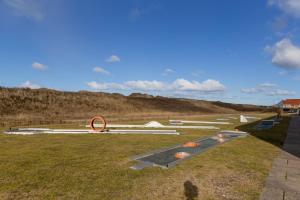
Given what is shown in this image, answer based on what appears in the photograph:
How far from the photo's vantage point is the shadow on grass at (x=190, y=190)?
205 inches

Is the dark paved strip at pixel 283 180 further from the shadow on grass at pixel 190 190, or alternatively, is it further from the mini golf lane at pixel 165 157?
the mini golf lane at pixel 165 157

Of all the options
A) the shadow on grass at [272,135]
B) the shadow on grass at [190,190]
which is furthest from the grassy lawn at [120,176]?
the shadow on grass at [272,135]

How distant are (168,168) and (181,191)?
1.85 meters

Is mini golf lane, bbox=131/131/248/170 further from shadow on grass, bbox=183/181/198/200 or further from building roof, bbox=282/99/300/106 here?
building roof, bbox=282/99/300/106

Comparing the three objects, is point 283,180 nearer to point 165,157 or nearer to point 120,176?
point 165,157

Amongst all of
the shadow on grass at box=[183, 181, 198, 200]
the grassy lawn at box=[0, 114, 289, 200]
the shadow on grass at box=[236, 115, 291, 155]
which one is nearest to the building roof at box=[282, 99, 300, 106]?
the shadow on grass at box=[236, 115, 291, 155]

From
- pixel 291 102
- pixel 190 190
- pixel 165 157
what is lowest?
pixel 190 190

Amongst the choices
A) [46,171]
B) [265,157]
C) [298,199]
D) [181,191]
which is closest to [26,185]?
[46,171]

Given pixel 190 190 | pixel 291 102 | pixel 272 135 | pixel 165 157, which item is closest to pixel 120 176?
pixel 190 190

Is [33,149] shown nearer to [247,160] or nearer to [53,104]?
[247,160]

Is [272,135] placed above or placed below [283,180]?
above

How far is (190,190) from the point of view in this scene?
18.3ft

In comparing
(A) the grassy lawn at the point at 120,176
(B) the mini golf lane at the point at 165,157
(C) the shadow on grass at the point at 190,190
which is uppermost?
(B) the mini golf lane at the point at 165,157

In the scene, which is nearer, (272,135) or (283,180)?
(283,180)
